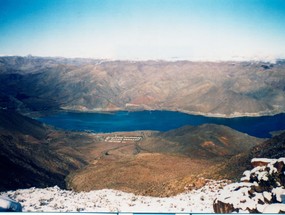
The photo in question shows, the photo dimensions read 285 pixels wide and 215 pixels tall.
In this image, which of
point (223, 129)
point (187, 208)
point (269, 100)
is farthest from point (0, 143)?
point (269, 100)

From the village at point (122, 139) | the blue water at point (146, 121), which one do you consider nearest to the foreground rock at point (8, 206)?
the village at point (122, 139)

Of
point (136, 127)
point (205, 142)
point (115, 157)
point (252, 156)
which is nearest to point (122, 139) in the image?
point (136, 127)

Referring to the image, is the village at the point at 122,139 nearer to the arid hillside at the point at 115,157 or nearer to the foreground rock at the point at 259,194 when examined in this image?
the arid hillside at the point at 115,157

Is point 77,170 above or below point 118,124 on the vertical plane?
below

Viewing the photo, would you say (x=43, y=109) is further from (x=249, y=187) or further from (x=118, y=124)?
(x=249, y=187)

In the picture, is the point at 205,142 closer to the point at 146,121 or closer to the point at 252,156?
the point at 252,156
